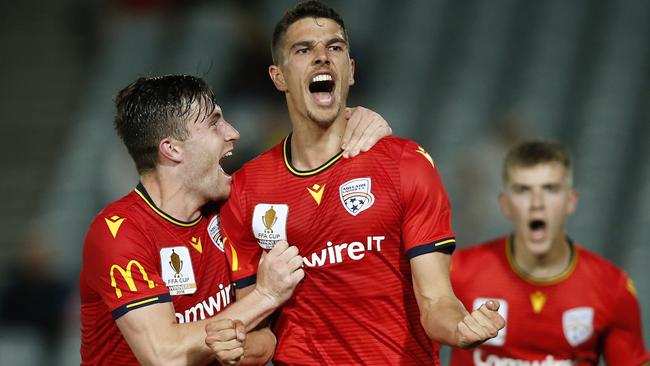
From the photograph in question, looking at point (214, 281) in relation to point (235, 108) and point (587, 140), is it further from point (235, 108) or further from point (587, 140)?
point (587, 140)

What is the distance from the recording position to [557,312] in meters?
5.65

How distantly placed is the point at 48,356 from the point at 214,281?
14.6 ft

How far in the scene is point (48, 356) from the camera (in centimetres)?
889

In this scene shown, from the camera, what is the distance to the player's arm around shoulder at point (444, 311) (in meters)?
3.96

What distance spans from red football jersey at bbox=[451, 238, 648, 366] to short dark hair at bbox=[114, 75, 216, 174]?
1.70 metres

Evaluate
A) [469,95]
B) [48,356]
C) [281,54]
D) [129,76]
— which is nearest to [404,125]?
[469,95]

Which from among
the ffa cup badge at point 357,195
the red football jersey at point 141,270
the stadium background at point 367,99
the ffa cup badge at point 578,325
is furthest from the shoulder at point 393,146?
the stadium background at point 367,99

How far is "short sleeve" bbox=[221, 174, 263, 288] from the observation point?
483 cm

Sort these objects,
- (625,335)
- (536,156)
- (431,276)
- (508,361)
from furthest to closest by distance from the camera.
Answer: (536,156) → (508,361) → (625,335) → (431,276)

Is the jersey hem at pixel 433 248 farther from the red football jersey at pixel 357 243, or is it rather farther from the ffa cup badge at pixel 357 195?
the ffa cup badge at pixel 357 195

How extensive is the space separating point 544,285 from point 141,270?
2177 mm

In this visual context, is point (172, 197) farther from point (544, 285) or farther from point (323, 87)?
point (544, 285)

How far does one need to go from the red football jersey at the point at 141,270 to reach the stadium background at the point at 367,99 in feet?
12.0

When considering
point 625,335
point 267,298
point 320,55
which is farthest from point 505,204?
point 267,298
